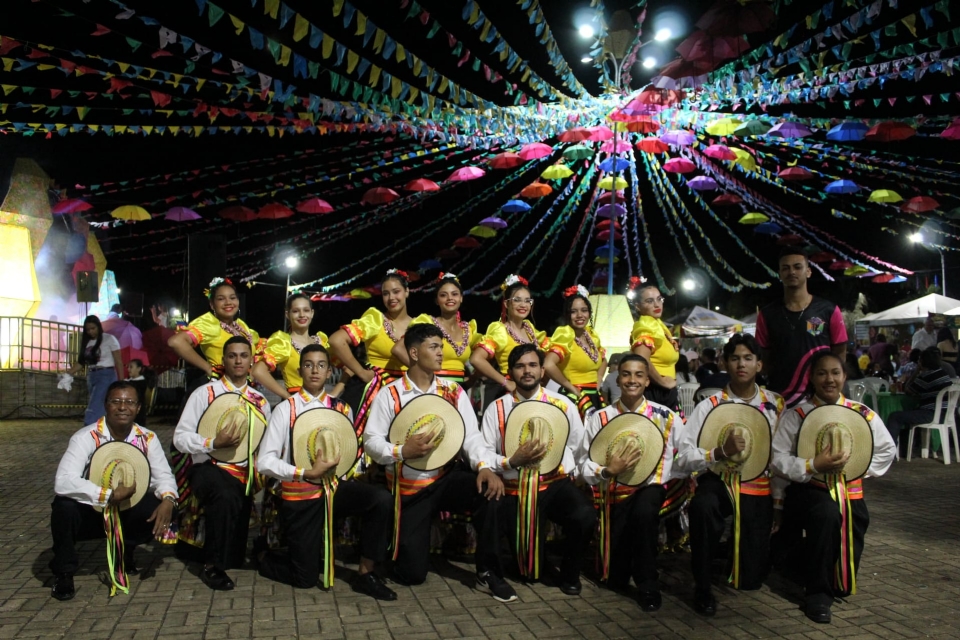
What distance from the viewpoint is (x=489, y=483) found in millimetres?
3758

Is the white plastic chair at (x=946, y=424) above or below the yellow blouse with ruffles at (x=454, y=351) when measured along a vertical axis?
below

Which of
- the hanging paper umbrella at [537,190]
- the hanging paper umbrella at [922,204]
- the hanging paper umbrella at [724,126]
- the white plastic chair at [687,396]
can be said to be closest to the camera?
the hanging paper umbrella at [724,126]

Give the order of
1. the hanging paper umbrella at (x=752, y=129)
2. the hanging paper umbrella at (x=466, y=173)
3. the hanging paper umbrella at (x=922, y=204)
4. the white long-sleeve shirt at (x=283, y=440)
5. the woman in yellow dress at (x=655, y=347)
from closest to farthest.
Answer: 1. the white long-sleeve shirt at (x=283, y=440)
2. the woman in yellow dress at (x=655, y=347)
3. the hanging paper umbrella at (x=752, y=129)
4. the hanging paper umbrella at (x=922, y=204)
5. the hanging paper umbrella at (x=466, y=173)

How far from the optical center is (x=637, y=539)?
11.9 ft

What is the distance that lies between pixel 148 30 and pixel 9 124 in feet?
8.95

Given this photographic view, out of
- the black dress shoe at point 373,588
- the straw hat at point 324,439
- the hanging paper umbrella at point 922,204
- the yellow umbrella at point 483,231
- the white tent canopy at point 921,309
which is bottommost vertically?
the black dress shoe at point 373,588

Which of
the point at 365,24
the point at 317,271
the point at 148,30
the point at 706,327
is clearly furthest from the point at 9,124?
the point at 317,271

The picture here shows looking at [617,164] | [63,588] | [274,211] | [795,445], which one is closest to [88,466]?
[63,588]

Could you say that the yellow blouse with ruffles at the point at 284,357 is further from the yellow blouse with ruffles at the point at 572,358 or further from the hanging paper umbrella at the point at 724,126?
the hanging paper umbrella at the point at 724,126

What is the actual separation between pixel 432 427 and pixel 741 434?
1.55 metres

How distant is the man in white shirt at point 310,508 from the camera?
12.1 feet

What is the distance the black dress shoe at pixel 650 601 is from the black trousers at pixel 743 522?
0.27m

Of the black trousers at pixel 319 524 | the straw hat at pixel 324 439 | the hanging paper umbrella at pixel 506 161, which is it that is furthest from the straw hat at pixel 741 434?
the hanging paper umbrella at pixel 506 161

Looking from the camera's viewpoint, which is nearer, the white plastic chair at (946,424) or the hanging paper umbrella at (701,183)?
the white plastic chair at (946,424)
